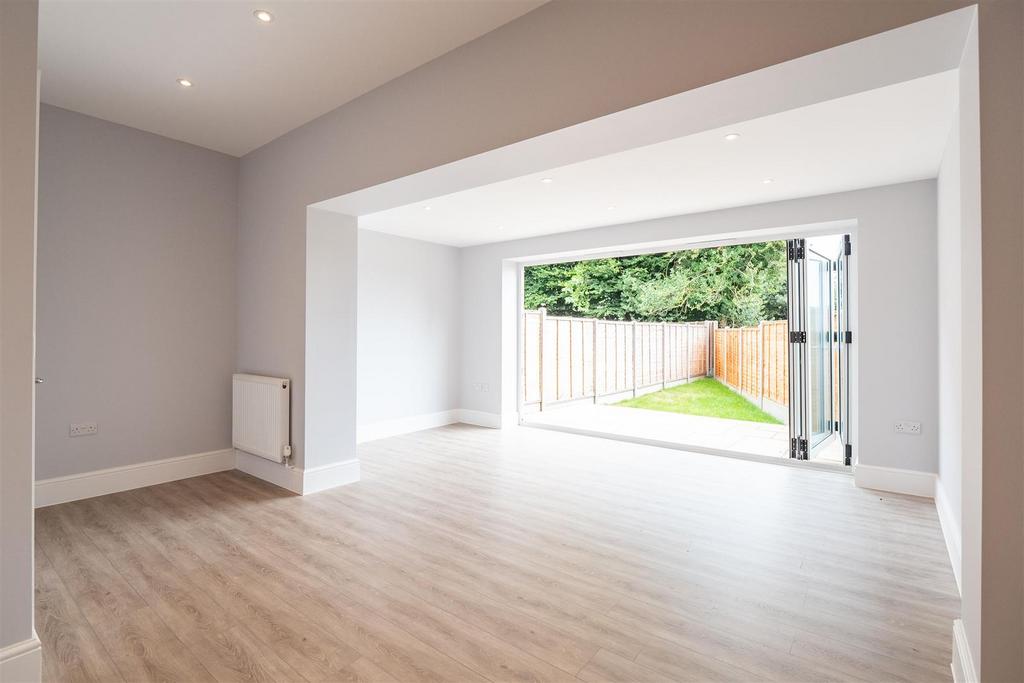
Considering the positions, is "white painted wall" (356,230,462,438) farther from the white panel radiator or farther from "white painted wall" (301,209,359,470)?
"white painted wall" (301,209,359,470)

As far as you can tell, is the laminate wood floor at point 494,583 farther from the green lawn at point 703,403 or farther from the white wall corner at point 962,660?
the green lawn at point 703,403

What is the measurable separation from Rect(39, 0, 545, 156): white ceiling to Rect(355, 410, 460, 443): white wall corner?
10.5 feet

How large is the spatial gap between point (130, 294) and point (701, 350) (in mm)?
9834

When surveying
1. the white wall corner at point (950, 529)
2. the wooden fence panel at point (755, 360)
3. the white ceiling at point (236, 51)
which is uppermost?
the white ceiling at point (236, 51)

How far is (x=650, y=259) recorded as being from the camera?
414 inches

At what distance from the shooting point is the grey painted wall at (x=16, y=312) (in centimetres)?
158

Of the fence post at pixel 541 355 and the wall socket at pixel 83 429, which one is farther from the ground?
the fence post at pixel 541 355

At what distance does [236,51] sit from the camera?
259 centimetres

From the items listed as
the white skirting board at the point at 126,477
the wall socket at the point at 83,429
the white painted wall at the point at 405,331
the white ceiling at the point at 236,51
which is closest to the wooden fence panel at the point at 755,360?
the white painted wall at the point at 405,331

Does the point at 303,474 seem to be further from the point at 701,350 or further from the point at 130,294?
the point at 701,350

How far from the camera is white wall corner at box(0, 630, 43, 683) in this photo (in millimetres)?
1548

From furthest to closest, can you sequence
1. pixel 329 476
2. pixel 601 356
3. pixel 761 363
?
pixel 601 356 < pixel 761 363 < pixel 329 476

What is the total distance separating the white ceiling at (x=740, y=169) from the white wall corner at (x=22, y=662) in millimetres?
3500

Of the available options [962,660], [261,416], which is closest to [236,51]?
[261,416]
